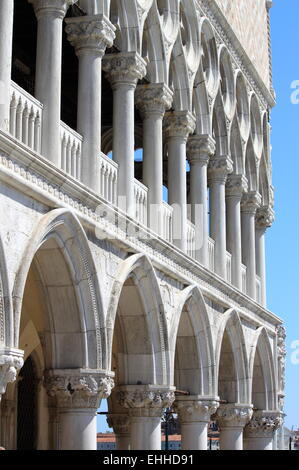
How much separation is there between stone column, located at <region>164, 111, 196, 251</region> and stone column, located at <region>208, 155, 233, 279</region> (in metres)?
2.14

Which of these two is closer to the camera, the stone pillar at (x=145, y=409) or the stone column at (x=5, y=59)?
the stone column at (x=5, y=59)

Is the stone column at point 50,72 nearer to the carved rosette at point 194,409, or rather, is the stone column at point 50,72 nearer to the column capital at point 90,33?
the column capital at point 90,33

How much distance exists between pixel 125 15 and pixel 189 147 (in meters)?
4.02

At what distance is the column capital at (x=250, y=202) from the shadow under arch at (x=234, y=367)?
11.1 feet

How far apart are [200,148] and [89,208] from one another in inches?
235

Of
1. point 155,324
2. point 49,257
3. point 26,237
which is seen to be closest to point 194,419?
point 155,324

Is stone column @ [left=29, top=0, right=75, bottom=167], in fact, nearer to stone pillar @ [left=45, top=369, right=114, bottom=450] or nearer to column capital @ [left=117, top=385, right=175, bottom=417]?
stone pillar @ [left=45, top=369, right=114, bottom=450]

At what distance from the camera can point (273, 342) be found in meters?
22.0

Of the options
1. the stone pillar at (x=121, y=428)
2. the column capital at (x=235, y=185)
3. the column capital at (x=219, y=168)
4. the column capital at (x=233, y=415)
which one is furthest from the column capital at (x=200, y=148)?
the stone pillar at (x=121, y=428)

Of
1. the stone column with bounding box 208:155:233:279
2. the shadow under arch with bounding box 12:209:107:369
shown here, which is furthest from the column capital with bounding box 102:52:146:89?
the stone column with bounding box 208:155:233:279

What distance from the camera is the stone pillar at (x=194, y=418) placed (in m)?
16.2

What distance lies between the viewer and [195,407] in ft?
53.4
